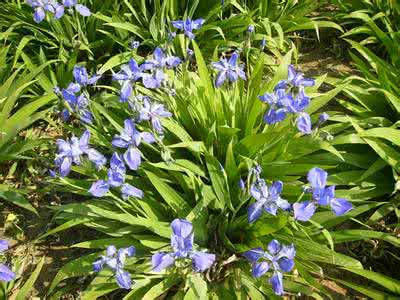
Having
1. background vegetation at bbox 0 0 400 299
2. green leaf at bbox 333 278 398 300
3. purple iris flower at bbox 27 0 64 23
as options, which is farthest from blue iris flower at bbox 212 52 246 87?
green leaf at bbox 333 278 398 300

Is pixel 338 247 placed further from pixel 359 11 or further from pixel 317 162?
pixel 359 11

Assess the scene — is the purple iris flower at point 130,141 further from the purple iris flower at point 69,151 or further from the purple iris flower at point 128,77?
the purple iris flower at point 128,77

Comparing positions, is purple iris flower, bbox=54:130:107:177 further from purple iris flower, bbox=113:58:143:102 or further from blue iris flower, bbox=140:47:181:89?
blue iris flower, bbox=140:47:181:89

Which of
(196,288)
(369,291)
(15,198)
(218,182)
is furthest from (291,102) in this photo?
(15,198)

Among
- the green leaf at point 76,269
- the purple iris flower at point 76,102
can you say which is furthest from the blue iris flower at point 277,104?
the green leaf at point 76,269

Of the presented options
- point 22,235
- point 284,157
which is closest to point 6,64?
point 22,235

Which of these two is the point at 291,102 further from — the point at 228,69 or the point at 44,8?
the point at 44,8
